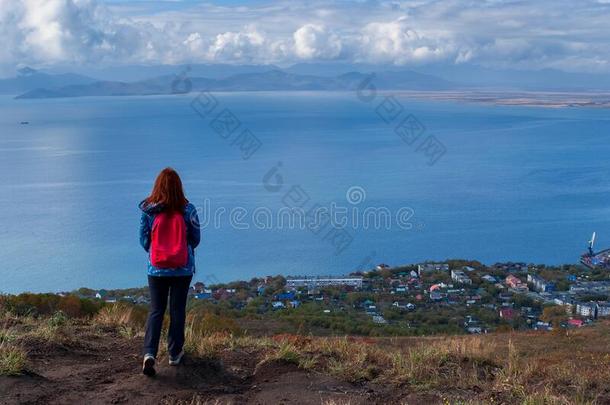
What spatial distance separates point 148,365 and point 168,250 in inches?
33.3

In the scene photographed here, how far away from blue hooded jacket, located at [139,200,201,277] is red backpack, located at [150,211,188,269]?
0.12 feet

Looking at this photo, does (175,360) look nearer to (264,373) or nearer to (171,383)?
(171,383)

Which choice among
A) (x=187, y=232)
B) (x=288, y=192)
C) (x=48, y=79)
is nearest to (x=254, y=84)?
(x=48, y=79)

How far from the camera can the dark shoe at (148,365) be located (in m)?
5.15

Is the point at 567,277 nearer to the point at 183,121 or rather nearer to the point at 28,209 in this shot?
the point at 28,209

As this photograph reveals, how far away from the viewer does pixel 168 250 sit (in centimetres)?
521

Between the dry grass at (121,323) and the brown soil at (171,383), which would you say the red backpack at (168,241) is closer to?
the brown soil at (171,383)

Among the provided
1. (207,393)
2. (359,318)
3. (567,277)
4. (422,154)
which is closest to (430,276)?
(567,277)

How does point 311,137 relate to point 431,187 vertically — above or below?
above

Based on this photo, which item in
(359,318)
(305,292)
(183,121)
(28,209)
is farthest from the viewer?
(183,121)

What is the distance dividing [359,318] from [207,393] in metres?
12.8

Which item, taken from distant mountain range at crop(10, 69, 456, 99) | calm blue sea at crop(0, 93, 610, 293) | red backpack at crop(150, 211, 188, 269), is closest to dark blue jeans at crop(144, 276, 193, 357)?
red backpack at crop(150, 211, 188, 269)

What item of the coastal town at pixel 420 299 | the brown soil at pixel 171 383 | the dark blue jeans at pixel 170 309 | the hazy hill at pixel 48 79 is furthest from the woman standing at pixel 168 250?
the hazy hill at pixel 48 79

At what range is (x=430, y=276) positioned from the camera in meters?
25.1
